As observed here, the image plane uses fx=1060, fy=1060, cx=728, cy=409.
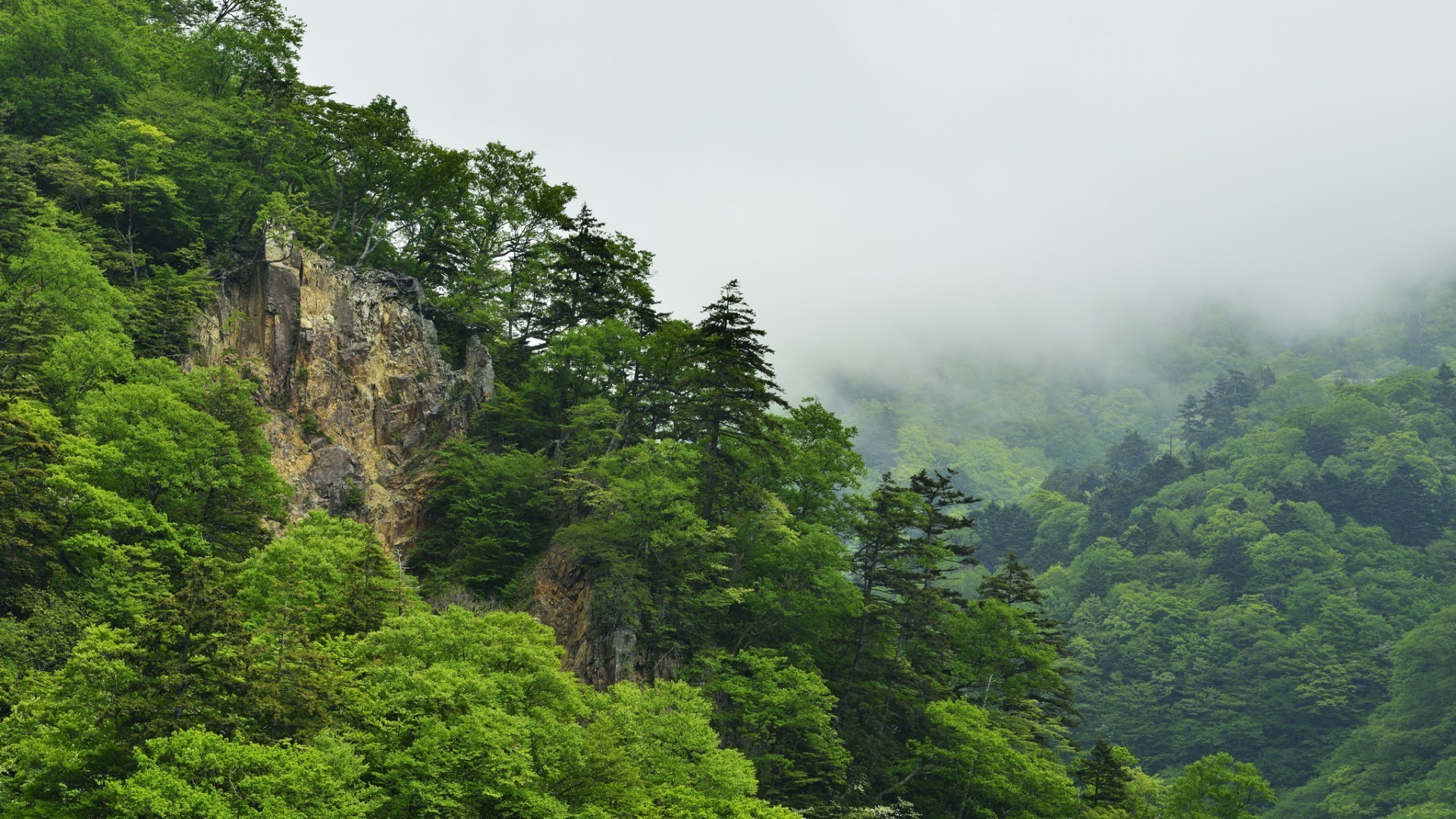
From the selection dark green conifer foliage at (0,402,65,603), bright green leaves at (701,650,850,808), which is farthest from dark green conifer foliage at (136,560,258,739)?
bright green leaves at (701,650,850,808)

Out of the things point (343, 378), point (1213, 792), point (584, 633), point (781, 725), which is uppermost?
point (343, 378)

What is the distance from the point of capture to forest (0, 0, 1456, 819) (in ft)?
82.3

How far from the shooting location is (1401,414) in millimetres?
141250

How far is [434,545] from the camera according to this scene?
45219mm

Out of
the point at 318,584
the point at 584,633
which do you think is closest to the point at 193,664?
the point at 318,584

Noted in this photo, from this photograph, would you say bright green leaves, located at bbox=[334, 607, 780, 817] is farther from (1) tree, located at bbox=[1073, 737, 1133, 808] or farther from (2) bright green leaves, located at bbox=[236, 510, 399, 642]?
(1) tree, located at bbox=[1073, 737, 1133, 808]

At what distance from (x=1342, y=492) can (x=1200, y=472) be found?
1940 cm

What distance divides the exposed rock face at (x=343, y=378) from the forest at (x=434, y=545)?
1.14 metres

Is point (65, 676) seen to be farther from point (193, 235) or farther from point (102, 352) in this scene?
point (193, 235)

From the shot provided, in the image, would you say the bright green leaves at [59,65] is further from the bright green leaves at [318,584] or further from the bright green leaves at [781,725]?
the bright green leaves at [781,725]

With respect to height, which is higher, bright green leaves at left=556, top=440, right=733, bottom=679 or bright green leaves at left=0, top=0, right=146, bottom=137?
bright green leaves at left=0, top=0, right=146, bottom=137

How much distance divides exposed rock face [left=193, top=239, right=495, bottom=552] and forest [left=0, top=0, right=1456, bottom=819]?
45.0 inches

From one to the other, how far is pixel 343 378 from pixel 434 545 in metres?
8.42

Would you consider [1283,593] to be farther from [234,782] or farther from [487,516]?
[234,782]
